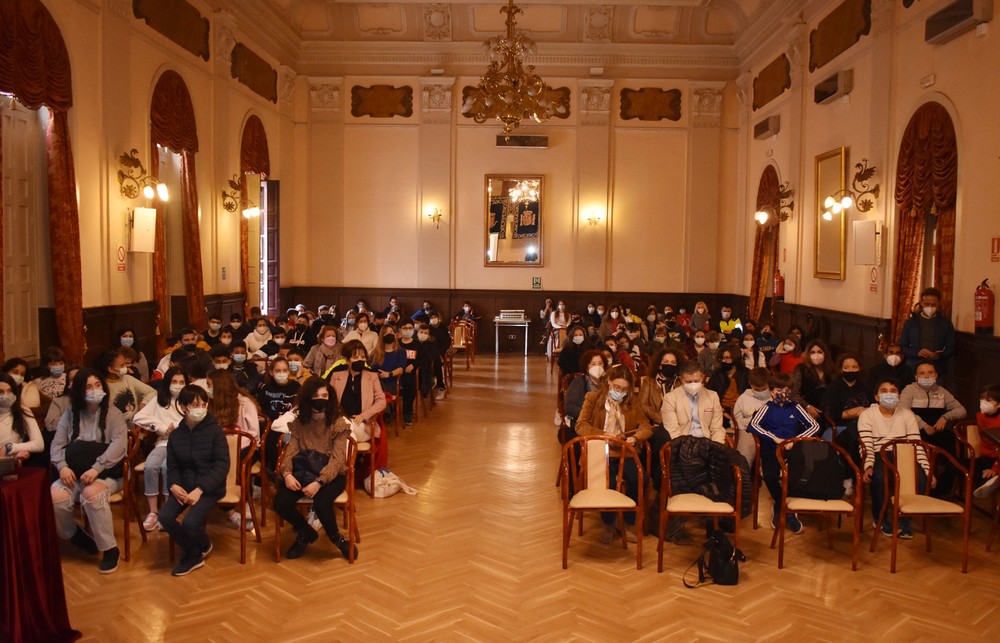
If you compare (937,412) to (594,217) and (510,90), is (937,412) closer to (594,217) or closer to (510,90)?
(510,90)

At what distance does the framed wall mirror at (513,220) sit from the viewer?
63.5 feet

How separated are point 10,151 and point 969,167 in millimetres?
11041

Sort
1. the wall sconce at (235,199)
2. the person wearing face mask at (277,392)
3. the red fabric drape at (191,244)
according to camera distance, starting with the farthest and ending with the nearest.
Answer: the wall sconce at (235,199) < the red fabric drape at (191,244) < the person wearing face mask at (277,392)

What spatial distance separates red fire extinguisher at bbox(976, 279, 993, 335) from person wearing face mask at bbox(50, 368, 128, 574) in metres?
8.56

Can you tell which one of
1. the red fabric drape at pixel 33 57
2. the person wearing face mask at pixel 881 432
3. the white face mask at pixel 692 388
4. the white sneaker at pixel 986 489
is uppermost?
the red fabric drape at pixel 33 57

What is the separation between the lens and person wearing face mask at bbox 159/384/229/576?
19.2 ft

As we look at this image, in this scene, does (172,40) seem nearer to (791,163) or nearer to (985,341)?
(791,163)

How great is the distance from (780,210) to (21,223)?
12514mm

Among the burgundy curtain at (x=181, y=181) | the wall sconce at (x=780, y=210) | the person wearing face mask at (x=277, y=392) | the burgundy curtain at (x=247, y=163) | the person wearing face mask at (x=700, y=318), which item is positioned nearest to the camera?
the person wearing face mask at (x=277, y=392)

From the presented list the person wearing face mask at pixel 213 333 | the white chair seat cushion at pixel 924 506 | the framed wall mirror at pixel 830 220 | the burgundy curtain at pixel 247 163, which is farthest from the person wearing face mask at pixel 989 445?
the burgundy curtain at pixel 247 163

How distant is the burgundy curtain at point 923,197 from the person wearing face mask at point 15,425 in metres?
9.77

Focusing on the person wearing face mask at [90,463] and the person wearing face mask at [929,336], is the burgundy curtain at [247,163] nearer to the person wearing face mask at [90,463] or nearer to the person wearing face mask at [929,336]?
the person wearing face mask at [90,463]

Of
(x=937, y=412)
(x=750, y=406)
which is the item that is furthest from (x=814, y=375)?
(x=750, y=406)

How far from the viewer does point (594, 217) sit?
19297mm
